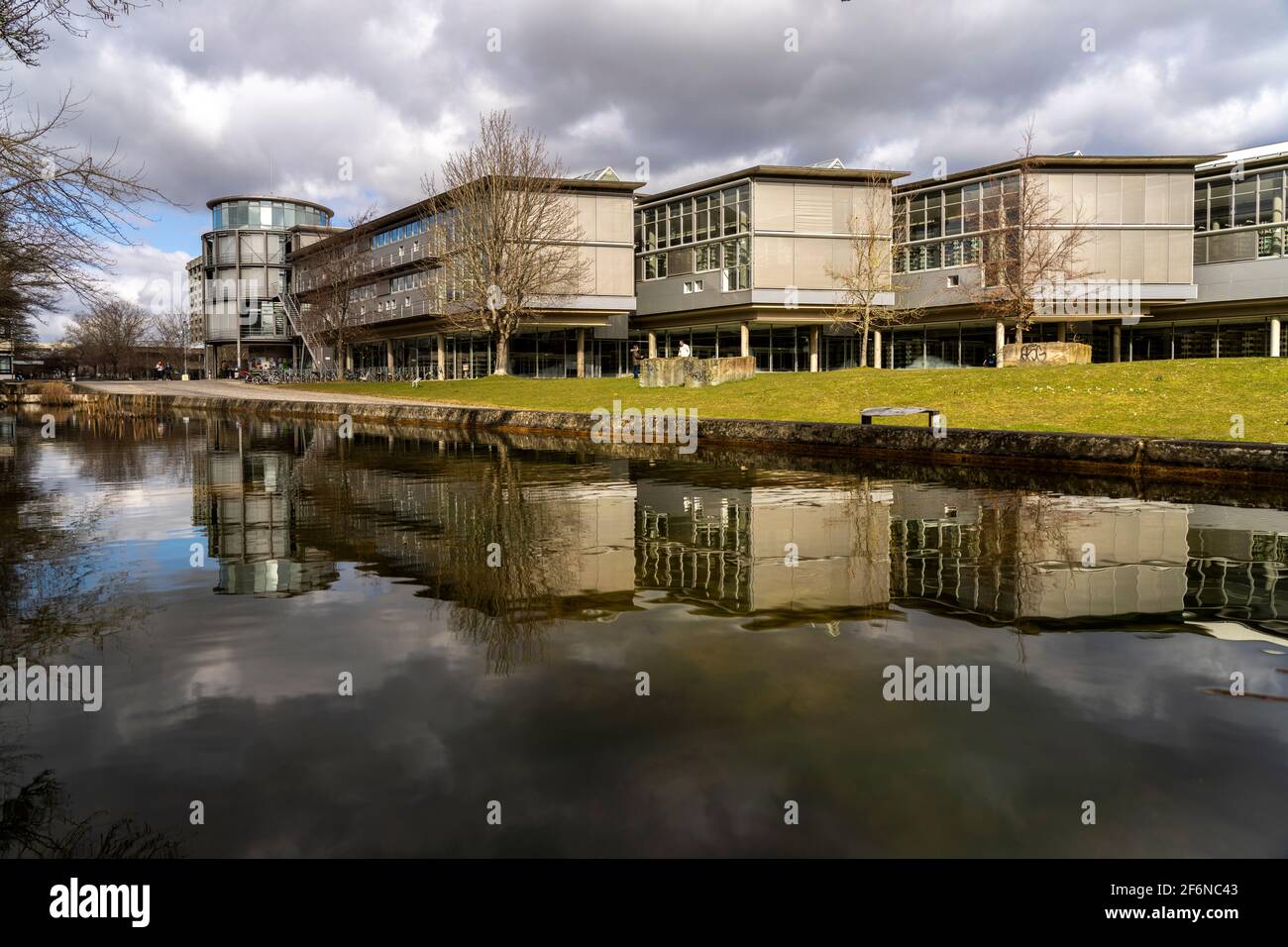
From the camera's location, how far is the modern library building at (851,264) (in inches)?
2078

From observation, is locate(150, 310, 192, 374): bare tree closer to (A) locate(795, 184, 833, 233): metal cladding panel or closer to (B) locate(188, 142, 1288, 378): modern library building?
(B) locate(188, 142, 1288, 378): modern library building

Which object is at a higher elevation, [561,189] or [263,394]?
[561,189]

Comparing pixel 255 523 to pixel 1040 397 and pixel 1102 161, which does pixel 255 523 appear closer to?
pixel 1040 397

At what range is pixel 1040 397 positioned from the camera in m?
22.4

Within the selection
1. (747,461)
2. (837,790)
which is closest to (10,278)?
(747,461)

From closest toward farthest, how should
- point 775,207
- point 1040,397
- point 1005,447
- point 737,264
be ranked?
point 1005,447, point 1040,397, point 775,207, point 737,264

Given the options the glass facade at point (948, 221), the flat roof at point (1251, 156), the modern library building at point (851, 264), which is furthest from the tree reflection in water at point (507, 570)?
the flat roof at point (1251, 156)

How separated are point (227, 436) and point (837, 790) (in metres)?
23.3

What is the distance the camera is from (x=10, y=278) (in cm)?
2645

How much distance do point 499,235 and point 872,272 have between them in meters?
19.7

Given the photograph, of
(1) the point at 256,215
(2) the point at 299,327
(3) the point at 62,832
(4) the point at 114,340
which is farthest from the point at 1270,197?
(4) the point at 114,340

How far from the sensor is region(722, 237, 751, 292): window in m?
55.5

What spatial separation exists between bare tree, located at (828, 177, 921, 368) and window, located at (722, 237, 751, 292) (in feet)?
16.1

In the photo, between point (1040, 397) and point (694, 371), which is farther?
point (694, 371)
